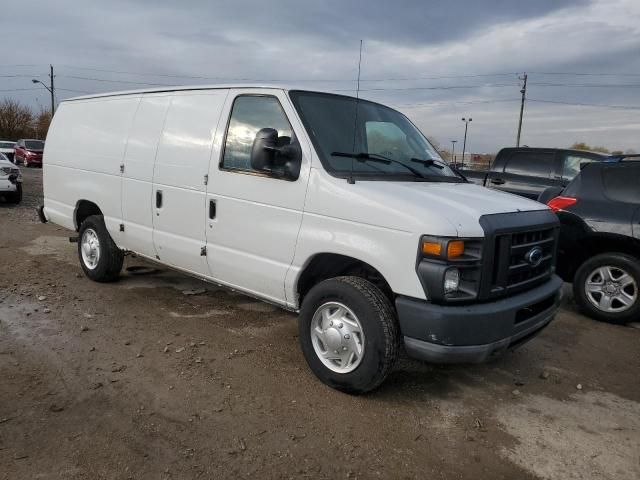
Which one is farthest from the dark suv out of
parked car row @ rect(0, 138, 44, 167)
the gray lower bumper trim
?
parked car row @ rect(0, 138, 44, 167)

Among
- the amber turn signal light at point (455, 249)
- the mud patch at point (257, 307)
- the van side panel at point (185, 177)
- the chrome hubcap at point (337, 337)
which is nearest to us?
the amber turn signal light at point (455, 249)

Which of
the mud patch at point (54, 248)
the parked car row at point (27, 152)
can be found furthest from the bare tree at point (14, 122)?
the mud patch at point (54, 248)

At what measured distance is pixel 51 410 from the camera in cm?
321

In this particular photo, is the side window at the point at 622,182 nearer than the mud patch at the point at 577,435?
No

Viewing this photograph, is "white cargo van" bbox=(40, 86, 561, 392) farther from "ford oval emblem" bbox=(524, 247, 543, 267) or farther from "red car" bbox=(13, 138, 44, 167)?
"red car" bbox=(13, 138, 44, 167)

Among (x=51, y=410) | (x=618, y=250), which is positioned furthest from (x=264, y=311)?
(x=618, y=250)

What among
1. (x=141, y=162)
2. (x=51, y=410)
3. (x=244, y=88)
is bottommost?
(x=51, y=410)

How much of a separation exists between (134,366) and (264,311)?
168 centimetres

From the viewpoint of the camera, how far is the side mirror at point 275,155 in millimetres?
3654

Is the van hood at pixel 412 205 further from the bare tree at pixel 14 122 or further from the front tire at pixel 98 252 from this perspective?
the bare tree at pixel 14 122

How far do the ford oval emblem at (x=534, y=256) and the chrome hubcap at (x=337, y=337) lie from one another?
4.10 ft

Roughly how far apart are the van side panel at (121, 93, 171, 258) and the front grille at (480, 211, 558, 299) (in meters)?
3.30

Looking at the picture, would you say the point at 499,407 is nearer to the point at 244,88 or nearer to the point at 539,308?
the point at 539,308

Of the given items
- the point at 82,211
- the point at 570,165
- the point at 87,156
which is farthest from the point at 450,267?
the point at 570,165
